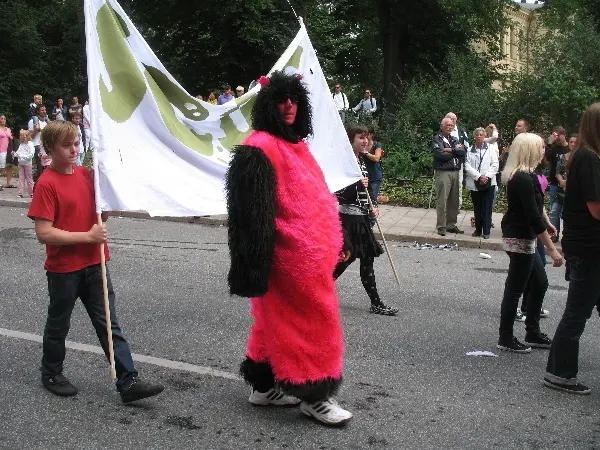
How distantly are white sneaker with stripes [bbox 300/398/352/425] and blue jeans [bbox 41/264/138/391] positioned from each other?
3.47 feet

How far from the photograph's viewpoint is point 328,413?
4.43m

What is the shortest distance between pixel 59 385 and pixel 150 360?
87 cm

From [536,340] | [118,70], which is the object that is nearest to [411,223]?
[536,340]

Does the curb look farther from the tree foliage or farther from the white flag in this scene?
the tree foliage

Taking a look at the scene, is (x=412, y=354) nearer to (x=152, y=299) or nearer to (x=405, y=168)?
(x=152, y=299)

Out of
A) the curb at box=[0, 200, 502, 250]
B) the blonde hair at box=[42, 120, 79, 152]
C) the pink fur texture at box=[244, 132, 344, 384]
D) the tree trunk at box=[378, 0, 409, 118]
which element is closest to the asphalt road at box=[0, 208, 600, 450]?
the pink fur texture at box=[244, 132, 344, 384]

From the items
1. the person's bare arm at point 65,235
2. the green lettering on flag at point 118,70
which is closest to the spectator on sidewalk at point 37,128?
the green lettering on flag at point 118,70

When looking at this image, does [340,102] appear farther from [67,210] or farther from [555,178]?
[67,210]

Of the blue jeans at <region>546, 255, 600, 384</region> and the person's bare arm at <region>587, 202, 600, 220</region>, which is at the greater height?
the person's bare arm at <region>587, 202, 600, 220</region>

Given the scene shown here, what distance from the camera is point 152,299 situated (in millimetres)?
7613

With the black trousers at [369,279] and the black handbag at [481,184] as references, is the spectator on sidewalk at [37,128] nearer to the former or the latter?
the black handbag at [481,184]

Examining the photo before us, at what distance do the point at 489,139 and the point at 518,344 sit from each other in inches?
285

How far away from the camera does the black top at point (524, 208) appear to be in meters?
5.85

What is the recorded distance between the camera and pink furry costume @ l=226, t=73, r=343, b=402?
13.8ft
